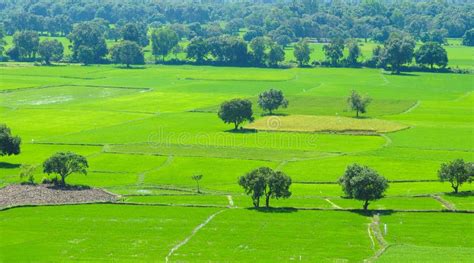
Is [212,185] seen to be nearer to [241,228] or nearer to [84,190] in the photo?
[84,190]

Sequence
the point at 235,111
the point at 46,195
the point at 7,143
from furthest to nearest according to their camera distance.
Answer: the point at 235,111 < the point at 7,143 < the point at 46,195

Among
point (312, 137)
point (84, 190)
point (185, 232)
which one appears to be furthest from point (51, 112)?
point (185, 232)

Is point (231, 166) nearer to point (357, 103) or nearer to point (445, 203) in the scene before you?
point (445, 203)

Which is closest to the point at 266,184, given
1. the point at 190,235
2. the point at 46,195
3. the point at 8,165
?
the point at 190,235

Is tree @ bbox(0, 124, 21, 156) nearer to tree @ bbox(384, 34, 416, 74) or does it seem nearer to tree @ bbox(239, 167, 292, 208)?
tree @ bbox(239, 167, 292, 208)

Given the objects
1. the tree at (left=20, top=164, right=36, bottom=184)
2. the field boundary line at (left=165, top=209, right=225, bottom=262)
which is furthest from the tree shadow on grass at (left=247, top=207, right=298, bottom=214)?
the tree at (left=20, top=164, right=36, bottom=184)

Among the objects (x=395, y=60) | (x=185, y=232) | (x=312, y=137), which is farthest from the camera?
(x=395, y=60)
